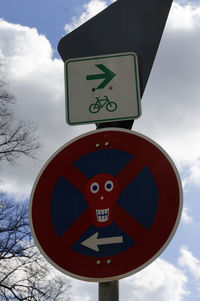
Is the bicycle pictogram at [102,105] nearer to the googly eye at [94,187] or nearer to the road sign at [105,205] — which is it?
the road sign at [105,205]

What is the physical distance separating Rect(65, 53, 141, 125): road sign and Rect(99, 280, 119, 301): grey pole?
0.73 m

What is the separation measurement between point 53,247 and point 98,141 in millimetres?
474

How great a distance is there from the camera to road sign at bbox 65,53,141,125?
1983mm

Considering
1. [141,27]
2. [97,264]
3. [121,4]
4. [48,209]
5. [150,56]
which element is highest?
[121,4]

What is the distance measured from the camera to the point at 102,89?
2061 mm

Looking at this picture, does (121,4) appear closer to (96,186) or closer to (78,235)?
(96,186)

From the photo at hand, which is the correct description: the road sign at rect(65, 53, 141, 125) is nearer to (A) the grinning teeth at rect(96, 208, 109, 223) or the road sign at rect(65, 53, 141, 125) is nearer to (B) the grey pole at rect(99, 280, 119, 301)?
(A) the grinning teeth at rect(96, 208, 109, 223)

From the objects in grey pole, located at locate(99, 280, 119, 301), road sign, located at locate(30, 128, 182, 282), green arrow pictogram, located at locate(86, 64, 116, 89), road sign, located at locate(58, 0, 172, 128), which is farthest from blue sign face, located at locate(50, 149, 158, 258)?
road sign, located at locate(58, 0, 172, 128)

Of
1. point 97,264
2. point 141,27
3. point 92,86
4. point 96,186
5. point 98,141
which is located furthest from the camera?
point 141,27

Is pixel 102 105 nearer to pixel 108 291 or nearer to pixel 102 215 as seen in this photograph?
pixel 102 215

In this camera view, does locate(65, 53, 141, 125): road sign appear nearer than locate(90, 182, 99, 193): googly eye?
No

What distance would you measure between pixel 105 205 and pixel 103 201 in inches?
0.8

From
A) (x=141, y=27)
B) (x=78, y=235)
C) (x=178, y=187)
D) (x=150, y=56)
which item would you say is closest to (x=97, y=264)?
(x=78, y=235)

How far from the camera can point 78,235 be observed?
1.65 m
